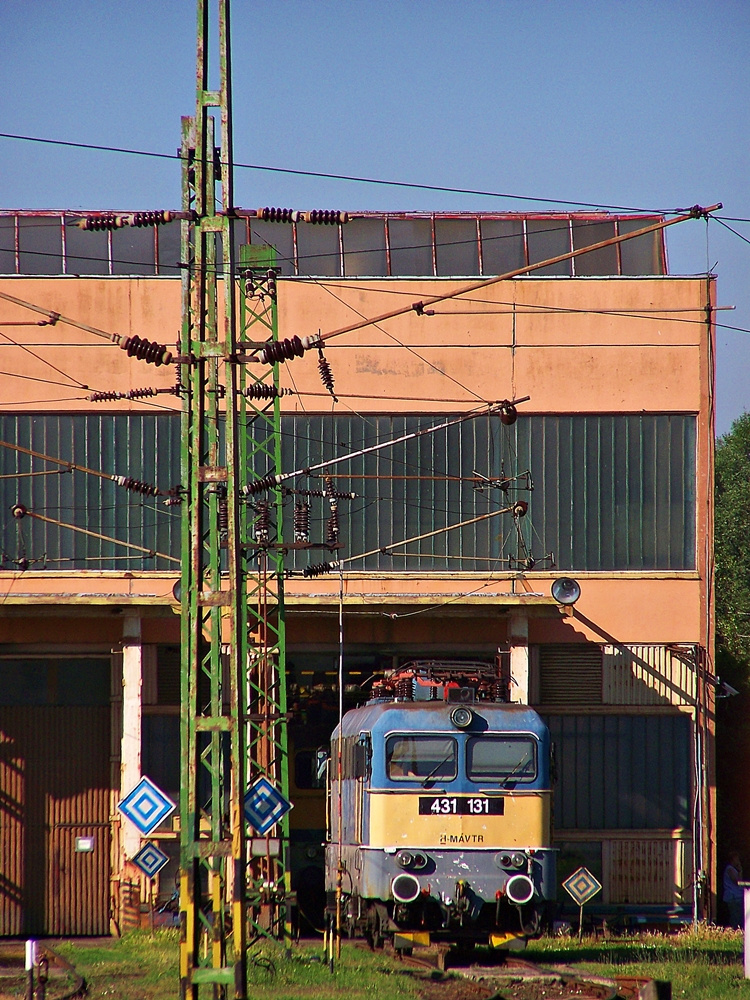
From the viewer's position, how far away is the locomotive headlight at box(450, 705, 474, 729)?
61.7 feet

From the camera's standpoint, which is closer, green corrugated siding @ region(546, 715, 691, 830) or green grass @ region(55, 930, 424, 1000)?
green grass @ region(55, 930, 424, 1000)

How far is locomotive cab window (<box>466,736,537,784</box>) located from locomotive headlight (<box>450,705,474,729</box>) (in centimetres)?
27

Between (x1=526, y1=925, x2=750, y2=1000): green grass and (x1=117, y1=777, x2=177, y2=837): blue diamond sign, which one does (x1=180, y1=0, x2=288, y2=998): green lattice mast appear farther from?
(x1=526, y1=925, x2=750, y2=1000): green grass

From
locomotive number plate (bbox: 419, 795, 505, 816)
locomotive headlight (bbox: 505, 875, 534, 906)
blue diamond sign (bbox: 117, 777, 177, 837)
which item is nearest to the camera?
blue diamond sign (bbox: 117, 777, 177, 837)

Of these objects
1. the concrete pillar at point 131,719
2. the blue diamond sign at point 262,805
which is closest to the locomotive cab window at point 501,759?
the blue diamond sign at point 262,805

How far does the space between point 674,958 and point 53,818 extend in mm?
12869

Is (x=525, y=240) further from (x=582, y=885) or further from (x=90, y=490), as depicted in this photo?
(x=582, y=885)

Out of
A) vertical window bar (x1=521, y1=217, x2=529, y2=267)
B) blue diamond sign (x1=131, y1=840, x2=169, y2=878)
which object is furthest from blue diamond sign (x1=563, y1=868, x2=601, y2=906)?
vertical window bar (x1=521, y1=217, x2=529, y2=267)

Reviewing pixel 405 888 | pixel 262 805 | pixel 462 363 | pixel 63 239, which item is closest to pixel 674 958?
pixel 405 888

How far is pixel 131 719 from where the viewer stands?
25.1 meters

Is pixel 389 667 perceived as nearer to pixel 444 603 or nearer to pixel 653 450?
pixel 444 603

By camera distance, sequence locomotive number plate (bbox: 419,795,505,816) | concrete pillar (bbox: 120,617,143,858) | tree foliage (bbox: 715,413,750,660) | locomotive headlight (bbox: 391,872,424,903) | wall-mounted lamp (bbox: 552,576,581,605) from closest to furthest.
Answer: locomotive headlight (bbox: 391,872,424,903), locomotive number plate (bbox: 419,795,505,816), concrete pillar (bbox: 120,617,143,858), wall-mounted lamp (bbox: 552,576,581,605), tree foliage (bbox: 715,413,750,660)

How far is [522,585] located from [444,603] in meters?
1.98

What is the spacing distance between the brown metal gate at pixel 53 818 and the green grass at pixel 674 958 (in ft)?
31.3
